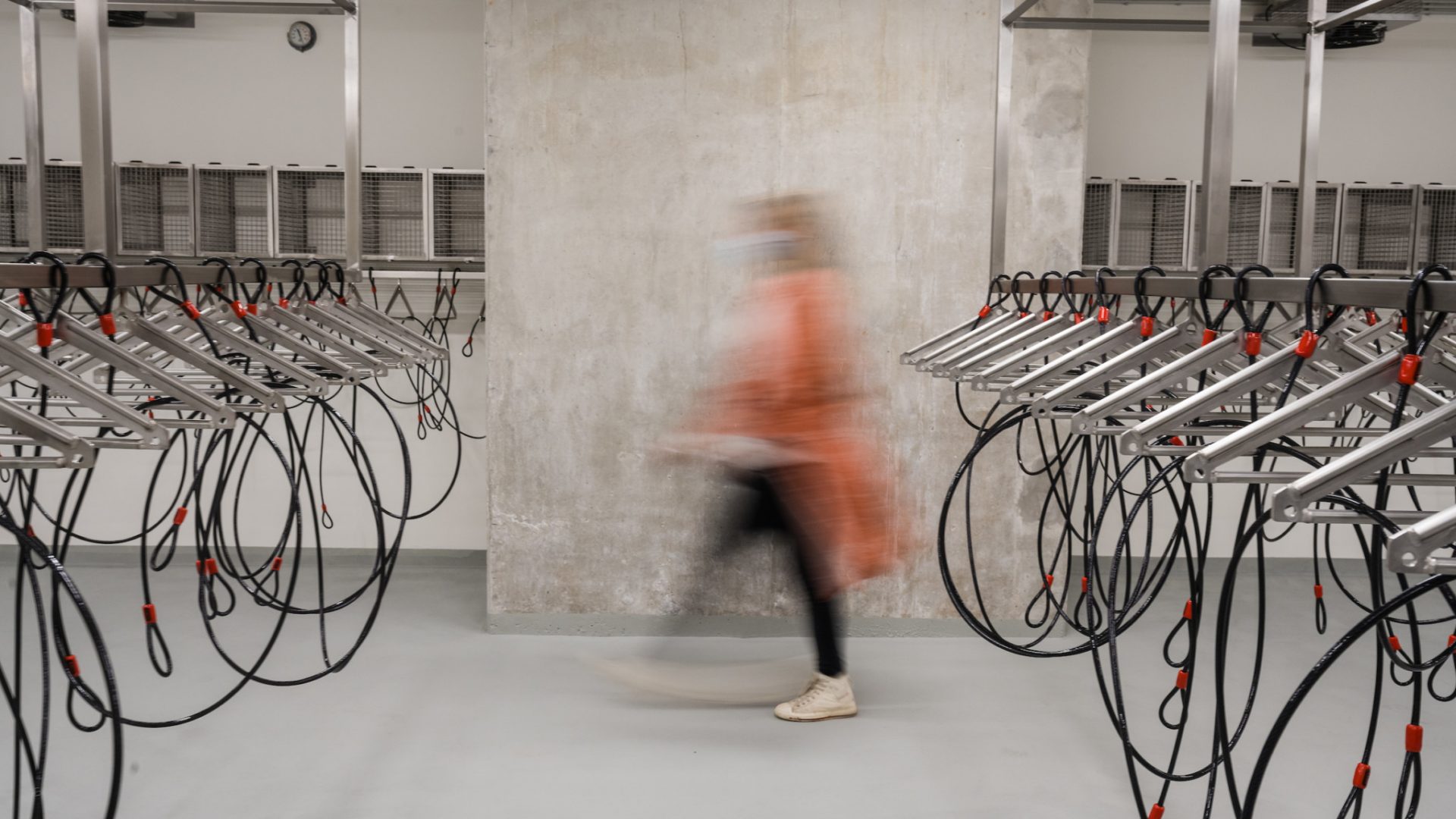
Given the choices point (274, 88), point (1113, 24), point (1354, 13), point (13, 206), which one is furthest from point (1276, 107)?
point (13, 206)

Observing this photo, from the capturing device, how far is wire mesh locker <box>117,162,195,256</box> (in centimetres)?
526

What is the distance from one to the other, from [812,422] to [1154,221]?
278 cm

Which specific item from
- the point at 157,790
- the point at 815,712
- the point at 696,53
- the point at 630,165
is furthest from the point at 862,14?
the point at 157,790

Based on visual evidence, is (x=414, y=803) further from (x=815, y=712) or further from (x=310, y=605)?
(x=310, y=605)

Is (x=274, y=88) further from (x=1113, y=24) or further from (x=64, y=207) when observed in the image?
(x=1113, y=24)

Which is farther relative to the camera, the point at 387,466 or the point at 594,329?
the point at 387,466

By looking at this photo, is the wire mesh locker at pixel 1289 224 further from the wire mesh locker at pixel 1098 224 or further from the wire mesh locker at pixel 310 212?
the wire mesh locker at pixel 310 212

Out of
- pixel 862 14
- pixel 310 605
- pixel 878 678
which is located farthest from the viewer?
pixel 310 605

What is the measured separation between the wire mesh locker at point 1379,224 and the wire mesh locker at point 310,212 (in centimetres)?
478

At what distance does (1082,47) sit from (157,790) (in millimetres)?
4304

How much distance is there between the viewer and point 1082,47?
4.70 m

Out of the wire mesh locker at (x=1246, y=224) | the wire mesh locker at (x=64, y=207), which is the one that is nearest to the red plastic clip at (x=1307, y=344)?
the wire mesh locker at (x=1246, y=224)

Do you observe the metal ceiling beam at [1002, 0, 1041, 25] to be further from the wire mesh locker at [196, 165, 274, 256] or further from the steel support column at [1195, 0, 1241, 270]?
the wire mesh locker at [196, 165, 274, 256]

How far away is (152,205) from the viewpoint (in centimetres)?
527
